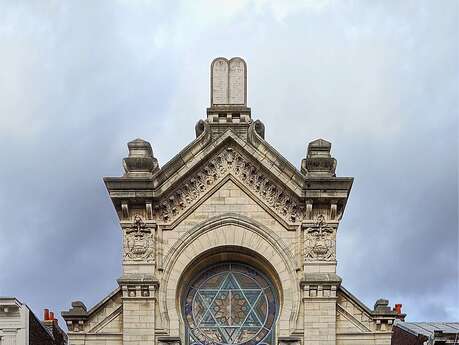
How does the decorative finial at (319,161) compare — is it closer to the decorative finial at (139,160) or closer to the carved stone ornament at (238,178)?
the carved stone ornament at (238,178)

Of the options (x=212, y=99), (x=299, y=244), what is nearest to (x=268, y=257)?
(x=299, y=244)

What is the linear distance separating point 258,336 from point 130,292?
13.8 feet

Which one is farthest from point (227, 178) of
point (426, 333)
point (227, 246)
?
point (426, 333)

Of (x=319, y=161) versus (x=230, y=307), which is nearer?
(x=230, y=307)

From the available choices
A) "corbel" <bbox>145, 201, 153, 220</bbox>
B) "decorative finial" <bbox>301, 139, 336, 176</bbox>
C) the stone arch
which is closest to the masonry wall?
"corbel" <bbox>145, 201, 153, 220</bbox>

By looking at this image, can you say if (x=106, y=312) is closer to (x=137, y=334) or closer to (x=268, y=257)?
(x=137, y=334)

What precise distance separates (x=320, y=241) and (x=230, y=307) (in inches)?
139

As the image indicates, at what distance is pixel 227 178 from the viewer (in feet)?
119

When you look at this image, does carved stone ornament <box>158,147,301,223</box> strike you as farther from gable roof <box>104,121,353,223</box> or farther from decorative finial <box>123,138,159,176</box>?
decorative finial <box>123,138,159,176</box>

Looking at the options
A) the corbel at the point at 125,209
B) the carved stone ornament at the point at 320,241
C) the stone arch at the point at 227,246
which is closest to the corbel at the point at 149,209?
the corbel at the point at 125,209

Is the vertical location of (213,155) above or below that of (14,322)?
above

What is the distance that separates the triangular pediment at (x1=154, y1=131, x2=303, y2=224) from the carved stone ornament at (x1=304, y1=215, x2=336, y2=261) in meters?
0.64

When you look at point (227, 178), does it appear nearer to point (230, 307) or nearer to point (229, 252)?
point (229, 252)

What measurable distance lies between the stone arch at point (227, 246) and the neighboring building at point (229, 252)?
31mm
